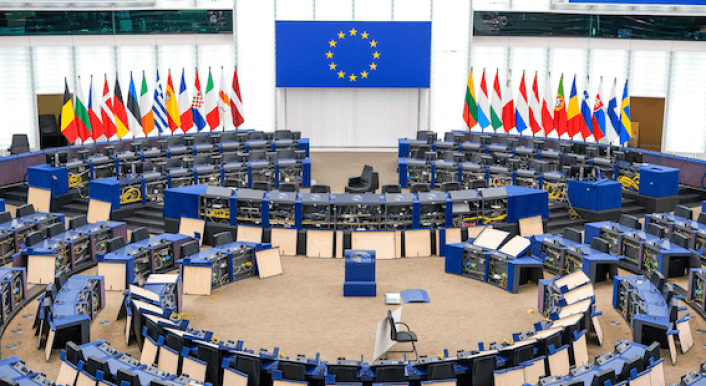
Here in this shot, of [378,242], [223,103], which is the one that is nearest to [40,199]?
[223,103]

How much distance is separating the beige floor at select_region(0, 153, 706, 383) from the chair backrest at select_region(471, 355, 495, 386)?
2045 mm

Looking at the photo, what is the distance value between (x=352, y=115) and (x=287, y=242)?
48.6 ft

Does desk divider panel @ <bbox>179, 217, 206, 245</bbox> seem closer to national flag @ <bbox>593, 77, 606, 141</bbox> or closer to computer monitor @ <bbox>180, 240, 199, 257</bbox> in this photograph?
computer monitor @ <bbox>180, 240, 199, 257</bbox>

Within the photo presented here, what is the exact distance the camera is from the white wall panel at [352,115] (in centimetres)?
3525

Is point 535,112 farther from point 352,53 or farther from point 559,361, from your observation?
point 559,361

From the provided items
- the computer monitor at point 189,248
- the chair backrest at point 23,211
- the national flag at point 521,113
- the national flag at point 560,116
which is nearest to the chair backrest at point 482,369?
the computer monitor at point 189,248

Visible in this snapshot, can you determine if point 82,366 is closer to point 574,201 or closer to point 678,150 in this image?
point 574,201

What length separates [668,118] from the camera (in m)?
32.8

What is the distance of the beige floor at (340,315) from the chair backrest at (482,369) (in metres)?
2.05

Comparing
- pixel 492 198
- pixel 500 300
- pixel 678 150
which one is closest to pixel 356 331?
pixel 500 300

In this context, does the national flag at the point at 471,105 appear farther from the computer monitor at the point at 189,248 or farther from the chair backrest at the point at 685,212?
the computer monitor at the point at 189,248

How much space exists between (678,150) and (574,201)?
439 inches

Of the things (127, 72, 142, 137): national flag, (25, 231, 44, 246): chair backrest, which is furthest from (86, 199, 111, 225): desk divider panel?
(127, 72, 142, 137): national flag

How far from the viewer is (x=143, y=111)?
95.5 ft
